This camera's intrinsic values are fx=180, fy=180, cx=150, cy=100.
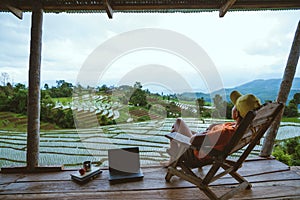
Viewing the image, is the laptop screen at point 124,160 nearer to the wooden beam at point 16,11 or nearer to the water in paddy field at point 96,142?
the water in paddy field at point 96,142

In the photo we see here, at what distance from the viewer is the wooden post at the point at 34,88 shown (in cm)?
210

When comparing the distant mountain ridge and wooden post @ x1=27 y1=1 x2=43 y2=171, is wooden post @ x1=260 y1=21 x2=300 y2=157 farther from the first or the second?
wooden post @ x1=27 y1=1 x2=43 y2=171

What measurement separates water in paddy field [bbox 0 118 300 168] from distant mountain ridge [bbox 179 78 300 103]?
1.26ft

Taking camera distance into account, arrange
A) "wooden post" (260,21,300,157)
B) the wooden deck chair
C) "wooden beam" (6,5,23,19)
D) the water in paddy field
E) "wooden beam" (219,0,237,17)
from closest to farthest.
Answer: the wooden deck chair
"wooden beam" (219,0,237,17)
"wooden beam" (6,5,23,19)
"wooden post" (260,21,300,157)
the water in paddy field

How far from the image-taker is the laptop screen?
79.6 inches

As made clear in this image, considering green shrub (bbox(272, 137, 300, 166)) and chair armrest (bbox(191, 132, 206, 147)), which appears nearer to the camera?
chair armrest (bbox(191, 132, 206, 147))

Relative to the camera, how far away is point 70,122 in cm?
254

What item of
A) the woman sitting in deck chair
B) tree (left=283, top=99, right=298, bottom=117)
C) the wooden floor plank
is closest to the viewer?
the woman sitting in deck chair

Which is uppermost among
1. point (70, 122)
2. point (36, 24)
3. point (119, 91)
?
point (36, 24)

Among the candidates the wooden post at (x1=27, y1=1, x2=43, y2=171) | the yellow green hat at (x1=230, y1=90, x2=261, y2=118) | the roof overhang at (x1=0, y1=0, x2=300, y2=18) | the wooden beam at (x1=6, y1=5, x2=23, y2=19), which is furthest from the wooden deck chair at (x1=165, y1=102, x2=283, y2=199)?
the wooden beam at (x1=6, y1=5, x2=23, y2=19)

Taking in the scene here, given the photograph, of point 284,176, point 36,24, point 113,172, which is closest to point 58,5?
point 36,24

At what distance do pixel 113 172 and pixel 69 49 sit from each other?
66.6 inches

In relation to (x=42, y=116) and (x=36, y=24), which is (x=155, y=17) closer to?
(x=36, y=24)

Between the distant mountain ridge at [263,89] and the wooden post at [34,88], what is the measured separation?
1.76 meters
